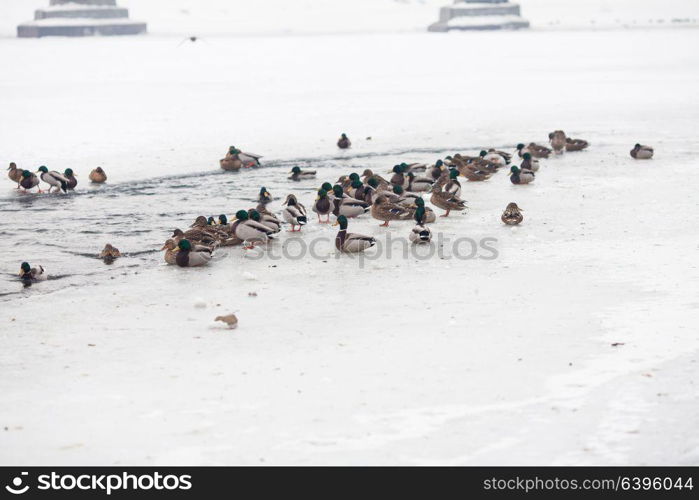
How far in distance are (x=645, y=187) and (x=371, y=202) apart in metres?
4.44

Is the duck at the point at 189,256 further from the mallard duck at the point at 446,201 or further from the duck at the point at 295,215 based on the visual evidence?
the mallard duck at the point at 446,201

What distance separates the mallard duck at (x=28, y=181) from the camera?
14870 millimetres

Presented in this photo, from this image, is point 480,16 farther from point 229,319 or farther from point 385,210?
point 229,319

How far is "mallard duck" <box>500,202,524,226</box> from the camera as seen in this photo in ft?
40.4

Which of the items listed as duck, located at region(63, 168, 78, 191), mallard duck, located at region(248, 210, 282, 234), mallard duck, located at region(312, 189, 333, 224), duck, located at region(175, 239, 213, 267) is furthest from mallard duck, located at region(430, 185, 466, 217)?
duck, located at region(63, 168, 78, 191)

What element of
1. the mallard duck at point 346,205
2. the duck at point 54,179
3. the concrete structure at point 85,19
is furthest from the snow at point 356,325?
the concrete structure at point 85,19

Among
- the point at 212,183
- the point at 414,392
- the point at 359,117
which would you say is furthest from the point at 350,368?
the point at 359,117

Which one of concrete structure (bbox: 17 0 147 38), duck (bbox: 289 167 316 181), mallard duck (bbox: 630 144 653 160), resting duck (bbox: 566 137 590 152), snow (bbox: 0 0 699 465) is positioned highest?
concrete structure (bbox: 17 0 147 38)

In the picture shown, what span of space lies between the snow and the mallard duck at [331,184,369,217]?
0.31 meters

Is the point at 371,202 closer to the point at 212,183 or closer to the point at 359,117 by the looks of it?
the point at 212,183

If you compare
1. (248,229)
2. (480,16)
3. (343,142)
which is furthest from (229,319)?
(480,16)

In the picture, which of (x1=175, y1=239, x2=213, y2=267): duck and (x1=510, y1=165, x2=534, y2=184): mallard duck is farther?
(x1=510, y1=165, x2=534, y2=184): mallard duck

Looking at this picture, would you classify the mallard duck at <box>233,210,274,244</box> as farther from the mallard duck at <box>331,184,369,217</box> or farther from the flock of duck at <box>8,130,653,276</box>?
the mallard duck at <box>331,184,369,217</box>

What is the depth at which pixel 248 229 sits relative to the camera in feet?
37.3
